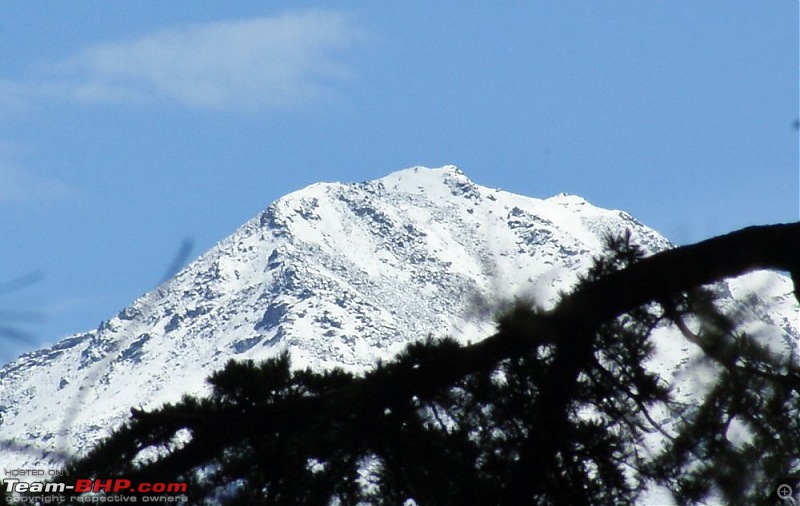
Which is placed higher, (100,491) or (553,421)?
(100,491)

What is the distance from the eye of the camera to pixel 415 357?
4.34 meters

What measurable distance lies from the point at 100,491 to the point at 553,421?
5.13 feet

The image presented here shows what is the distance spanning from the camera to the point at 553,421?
4273 mm

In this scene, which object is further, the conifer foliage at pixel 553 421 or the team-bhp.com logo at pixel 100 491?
the team-bhp.com logo at pixel 100 491

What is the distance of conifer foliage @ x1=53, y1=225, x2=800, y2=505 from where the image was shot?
4.14 m

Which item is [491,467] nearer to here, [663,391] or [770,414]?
Answer: [663,391]

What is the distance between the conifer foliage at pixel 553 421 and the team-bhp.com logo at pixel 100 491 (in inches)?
1.4

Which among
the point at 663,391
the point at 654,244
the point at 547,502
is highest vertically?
the point at 654,244

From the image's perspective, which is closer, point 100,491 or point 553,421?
point 553,421

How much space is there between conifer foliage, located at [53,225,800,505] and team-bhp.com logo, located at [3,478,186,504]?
0.03 m

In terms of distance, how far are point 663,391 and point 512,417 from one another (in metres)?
0.50

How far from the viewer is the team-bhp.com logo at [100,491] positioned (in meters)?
4.48

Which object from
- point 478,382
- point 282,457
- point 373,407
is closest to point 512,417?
point 478,382

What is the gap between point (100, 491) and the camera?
454 centimetres
